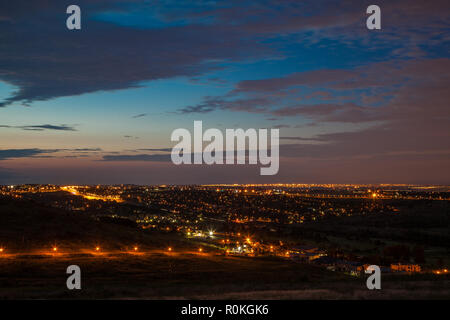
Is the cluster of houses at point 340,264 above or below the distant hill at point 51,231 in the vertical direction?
below

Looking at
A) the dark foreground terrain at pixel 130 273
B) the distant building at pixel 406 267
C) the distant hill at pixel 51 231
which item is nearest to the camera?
the dark foreground terrain at pixel 130 273

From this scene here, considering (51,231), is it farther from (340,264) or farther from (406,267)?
(406,267)

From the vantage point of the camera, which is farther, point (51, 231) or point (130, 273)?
point (51, 231)

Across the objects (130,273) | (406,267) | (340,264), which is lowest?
(406,267)

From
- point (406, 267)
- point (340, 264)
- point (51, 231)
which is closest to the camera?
point (340, 264)

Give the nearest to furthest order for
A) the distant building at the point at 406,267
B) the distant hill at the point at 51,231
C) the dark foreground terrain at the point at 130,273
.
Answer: the dark foreground terrain at the point at 130,273, the distant hill at the point at 51,231, the distant building at the point at 406,267

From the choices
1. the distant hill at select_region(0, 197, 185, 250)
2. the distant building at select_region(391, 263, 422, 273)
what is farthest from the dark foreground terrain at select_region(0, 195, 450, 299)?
the distant building at select_region(391, 263, 422, 273)

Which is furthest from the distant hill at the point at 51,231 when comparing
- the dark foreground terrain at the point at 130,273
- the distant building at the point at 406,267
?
the distant building at the point at 406,267

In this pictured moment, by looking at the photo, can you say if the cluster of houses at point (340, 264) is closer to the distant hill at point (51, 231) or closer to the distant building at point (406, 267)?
the distant building at point (406, 267)

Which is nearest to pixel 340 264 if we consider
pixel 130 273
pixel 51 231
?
pixel 130 273
